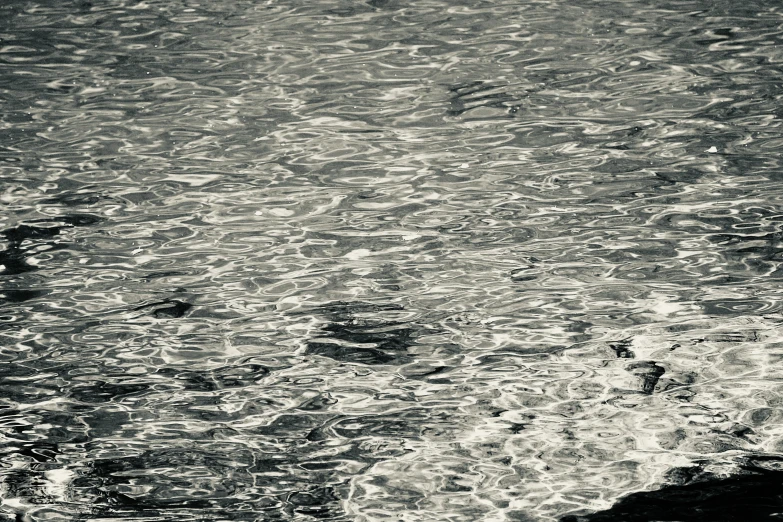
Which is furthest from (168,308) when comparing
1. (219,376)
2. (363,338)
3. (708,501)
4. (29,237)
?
(708,501)

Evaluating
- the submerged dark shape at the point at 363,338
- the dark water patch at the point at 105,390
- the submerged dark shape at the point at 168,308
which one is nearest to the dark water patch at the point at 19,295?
the submerged dark shape at the point at 168,308

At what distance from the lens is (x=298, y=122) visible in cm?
495

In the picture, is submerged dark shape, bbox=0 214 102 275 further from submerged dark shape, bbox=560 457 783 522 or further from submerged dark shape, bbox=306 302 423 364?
submerged dark shape, bbox=560 457 783 522

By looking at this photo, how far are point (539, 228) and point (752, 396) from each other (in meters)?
1.22

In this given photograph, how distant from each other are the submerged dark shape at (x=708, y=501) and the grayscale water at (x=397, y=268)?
0.04 feet

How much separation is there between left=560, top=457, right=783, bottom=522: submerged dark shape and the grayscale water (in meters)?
0.01

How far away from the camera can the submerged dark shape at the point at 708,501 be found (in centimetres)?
244

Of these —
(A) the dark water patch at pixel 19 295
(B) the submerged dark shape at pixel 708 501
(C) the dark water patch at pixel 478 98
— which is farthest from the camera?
(C) the dark water patch at pixel 478 98

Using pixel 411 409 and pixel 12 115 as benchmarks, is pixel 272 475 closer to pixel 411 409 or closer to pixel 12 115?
pixel 411 409

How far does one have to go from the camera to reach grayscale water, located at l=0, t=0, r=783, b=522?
268 centimetres

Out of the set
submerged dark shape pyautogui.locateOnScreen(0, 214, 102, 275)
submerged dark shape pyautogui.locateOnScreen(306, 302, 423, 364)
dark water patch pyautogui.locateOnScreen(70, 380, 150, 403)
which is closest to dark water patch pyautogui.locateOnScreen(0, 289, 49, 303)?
submerged dark shape pyautogui.locateOnScreen(0, 214, 102, 275)

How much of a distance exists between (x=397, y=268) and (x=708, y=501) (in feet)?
4.92

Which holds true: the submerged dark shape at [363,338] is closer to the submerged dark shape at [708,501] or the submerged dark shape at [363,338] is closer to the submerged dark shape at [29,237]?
the submerged dark shape at [708,501]

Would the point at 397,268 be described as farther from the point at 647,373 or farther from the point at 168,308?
the point at 647,373
